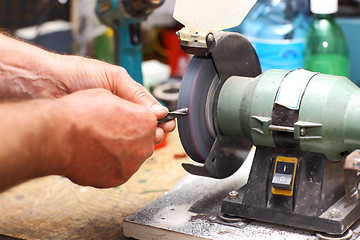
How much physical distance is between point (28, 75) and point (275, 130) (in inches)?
20.0

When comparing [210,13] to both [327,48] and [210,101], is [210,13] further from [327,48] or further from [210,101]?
[327,48]

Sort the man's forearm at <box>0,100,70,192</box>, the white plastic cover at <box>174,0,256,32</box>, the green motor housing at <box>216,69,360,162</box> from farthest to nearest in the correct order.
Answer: the white plastic cover at <box>174,0,256,32</box> → the green motor housing at <box>216,69,360,162</box> → the man's forearm at <box>0,100,70,192</box>

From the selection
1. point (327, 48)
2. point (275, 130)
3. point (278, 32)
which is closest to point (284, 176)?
point (275, 130)

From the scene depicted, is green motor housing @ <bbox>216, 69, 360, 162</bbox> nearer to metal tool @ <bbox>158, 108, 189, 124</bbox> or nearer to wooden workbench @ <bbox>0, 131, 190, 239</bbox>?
metal tool @ <bbox>158, 108, 189, 124</bbox>

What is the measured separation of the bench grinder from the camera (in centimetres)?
102

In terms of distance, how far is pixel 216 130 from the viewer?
115cm

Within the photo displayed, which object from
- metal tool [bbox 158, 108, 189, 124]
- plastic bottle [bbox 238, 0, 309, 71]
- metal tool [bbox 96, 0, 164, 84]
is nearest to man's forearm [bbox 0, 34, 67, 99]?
metal tool [bbox 158, 108, 189, 124]

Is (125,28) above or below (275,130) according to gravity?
above

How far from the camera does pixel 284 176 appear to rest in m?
1.05

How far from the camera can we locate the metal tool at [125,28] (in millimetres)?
1701

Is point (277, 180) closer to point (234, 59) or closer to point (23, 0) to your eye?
point (234, 59)

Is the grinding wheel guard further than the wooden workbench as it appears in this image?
No

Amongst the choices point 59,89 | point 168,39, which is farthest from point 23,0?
point 59,89

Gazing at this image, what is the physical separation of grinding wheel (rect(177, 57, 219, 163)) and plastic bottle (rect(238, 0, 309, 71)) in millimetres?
659
